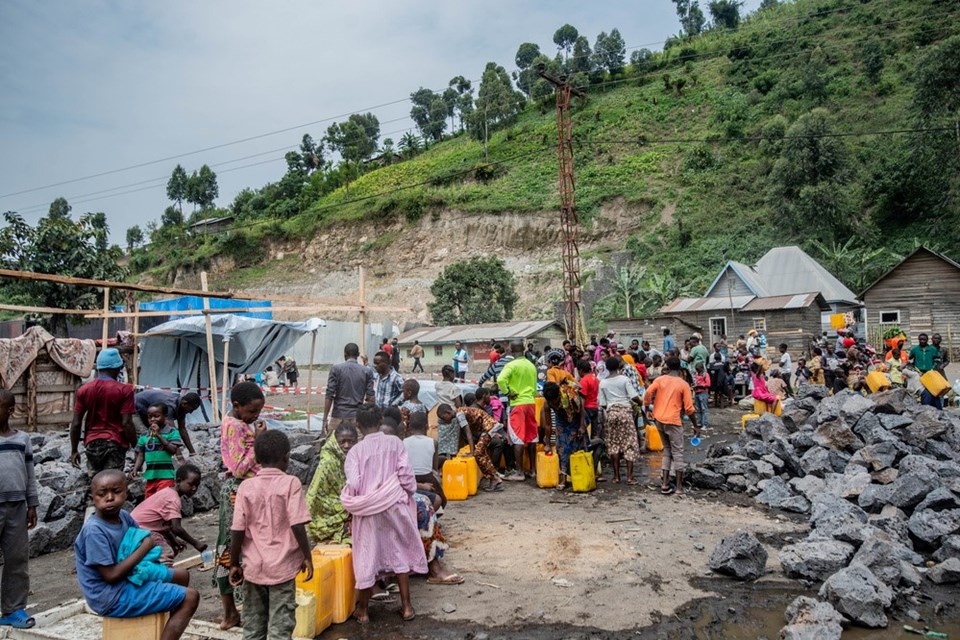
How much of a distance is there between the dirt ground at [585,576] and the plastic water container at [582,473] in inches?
8.6

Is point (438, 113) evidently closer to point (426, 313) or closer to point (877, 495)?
point (426, 313)

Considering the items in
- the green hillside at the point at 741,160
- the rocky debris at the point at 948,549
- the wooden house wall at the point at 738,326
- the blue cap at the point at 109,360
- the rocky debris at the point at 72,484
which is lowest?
the rocky debris at the point at 948,549

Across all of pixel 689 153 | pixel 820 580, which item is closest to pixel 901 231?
pixel 689 153

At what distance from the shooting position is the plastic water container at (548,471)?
8.45 meters

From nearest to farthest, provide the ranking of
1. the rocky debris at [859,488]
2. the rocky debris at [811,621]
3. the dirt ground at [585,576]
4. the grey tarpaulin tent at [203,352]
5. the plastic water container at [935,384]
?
the rocky debris at [811,621], the dirt ground at [585,576], the rocky debris at [859,488], the plastic water container at [935,384], the grey tarpaulin tent at [203,352]

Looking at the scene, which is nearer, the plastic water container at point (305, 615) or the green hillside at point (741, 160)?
the plastic water container at point (305, 615)

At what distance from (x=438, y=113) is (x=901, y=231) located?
69341 mm

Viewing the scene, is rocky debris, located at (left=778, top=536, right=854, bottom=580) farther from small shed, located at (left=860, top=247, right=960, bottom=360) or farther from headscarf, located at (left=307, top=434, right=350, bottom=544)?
small shed, located at (left=860, top=247, right=960, bottom=360)

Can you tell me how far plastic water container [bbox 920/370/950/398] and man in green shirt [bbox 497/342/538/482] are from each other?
7.00 meters

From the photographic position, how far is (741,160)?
2178 inches

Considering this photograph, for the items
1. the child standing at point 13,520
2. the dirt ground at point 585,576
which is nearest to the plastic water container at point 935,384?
the dirt ground at point 585,576

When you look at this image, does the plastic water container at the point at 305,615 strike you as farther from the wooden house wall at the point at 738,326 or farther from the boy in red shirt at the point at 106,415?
the wooden house wall at the point at 738,326

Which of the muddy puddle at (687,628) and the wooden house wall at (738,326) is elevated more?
the wooden house wall at (738,326)

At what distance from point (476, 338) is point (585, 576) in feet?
101
